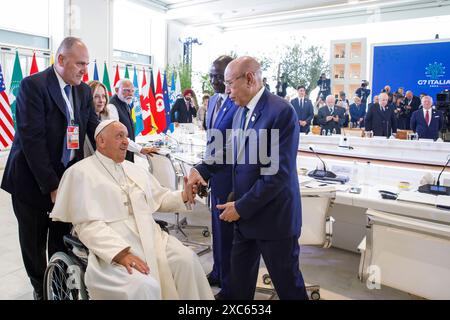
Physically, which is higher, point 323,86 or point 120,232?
point 323,86

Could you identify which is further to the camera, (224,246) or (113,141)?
Answer: (224,246)

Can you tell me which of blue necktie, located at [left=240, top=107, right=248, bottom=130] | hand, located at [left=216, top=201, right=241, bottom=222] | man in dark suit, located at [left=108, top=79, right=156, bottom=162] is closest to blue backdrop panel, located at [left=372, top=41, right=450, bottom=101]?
man in dark suit, located at [left=108, top=79, right=156, bottom=162]

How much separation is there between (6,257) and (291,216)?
268 cm

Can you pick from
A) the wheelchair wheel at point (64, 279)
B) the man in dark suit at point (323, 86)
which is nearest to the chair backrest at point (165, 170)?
the wheelchair wheel at point (64, 279)

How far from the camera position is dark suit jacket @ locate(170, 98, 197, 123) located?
8.58m

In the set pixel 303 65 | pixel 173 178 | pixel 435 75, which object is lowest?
pixel 173 178

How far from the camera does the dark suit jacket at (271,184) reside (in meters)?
1.84

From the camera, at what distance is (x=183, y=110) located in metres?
8.59

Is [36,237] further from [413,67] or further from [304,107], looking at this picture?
[413,67]

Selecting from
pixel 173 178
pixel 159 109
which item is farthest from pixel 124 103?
pixel 159 109

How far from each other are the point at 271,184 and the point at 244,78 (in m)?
0.55

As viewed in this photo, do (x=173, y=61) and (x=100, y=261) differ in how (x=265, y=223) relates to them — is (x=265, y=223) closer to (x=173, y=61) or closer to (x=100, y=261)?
(x=100, y=261)

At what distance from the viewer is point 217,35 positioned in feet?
47.0
